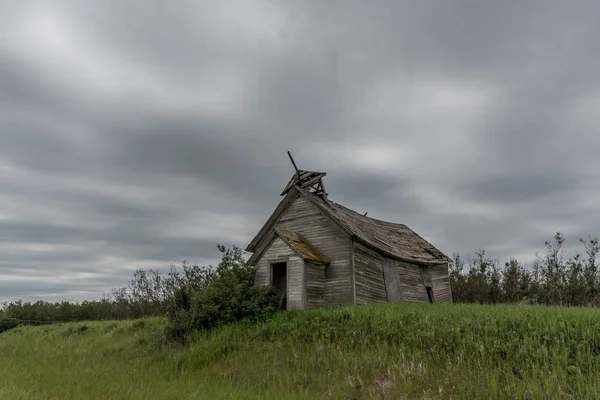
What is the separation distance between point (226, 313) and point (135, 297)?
31.8 metres

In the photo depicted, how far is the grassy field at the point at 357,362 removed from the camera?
28.6 ft

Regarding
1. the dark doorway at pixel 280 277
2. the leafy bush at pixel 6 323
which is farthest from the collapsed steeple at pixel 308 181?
the leafy bush at pixel 6 323

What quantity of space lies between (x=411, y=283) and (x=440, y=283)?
4.87m

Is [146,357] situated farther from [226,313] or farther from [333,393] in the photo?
[333,393]

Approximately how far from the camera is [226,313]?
62.0 feet

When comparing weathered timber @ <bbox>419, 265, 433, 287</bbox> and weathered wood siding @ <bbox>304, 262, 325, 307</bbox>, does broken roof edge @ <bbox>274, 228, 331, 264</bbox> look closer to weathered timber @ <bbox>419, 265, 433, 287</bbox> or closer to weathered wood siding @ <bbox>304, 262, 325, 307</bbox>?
weathered wood siding @ <bbox>304, 262, 325, 307</bbox>

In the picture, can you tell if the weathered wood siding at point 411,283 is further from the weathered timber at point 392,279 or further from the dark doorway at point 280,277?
the dark doorway at point 280,277

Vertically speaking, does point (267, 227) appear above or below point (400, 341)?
above

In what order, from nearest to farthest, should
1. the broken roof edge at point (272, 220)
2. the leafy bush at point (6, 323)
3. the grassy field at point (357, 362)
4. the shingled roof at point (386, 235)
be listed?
the grassy field at point (357, 362) < the shingled roof at point (386, 235) < the broken roof edge at point (272, 220) < the leafy bush at point (6, 323)

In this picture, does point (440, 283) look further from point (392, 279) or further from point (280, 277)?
point (280, 277)

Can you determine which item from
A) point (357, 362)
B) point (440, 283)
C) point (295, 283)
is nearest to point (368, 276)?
point (295, 283)

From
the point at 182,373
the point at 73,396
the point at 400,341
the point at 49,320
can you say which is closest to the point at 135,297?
the point at 49,320

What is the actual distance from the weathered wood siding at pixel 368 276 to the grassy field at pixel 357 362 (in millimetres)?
4053

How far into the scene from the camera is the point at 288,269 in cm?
2062
